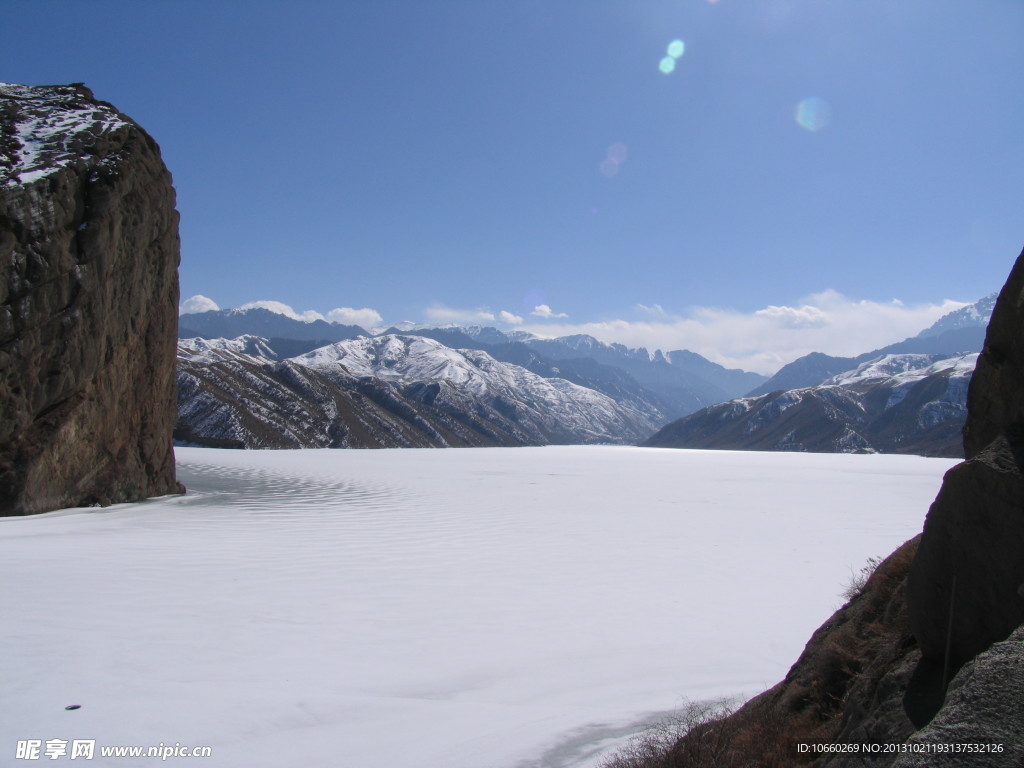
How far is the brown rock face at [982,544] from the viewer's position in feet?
11.5

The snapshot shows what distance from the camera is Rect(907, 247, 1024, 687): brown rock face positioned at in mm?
3494

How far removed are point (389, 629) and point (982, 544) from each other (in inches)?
310

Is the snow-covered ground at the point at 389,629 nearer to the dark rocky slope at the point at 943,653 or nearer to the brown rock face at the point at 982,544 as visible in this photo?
the dark rocky slope at the point at 943,653

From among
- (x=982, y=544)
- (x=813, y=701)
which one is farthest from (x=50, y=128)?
(x=982, y=544)

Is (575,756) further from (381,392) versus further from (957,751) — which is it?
(381,392)

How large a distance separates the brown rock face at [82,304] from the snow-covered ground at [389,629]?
329cm

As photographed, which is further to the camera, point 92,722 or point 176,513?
point 176,513

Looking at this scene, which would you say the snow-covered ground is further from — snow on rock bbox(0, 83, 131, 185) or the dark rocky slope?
snow on rock bbox(0, 83, 131, 185)

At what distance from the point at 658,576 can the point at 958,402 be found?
236 meters

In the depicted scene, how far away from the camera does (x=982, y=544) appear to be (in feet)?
12.1

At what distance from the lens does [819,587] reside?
11914 millimetres

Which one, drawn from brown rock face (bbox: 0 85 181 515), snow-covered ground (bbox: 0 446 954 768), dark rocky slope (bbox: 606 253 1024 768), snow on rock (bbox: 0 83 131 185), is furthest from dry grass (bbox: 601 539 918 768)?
snow on rock (bbox: 0 83 131 185)

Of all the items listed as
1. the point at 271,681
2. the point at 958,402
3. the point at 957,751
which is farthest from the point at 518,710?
the point at 958,402

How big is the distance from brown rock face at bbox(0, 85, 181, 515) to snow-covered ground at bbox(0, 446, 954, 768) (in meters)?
3.29
